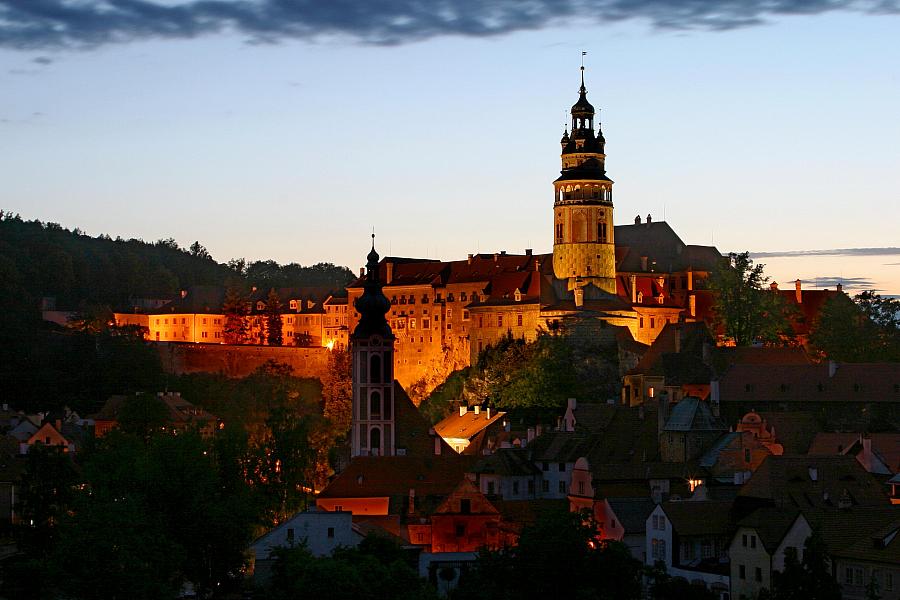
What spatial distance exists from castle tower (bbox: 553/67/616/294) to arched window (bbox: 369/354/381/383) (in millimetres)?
29816

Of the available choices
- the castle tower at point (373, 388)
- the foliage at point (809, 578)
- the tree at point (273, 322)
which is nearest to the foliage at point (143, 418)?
the castle tower at point (373, 388)

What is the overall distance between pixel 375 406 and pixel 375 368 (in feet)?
8.15

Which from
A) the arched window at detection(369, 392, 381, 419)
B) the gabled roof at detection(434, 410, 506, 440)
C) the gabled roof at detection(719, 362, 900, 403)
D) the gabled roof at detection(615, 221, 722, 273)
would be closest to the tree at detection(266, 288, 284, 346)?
the gabled roof at detection(615, 221, 722, 273)

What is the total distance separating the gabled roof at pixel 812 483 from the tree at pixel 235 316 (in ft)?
306

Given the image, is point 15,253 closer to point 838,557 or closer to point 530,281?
point 530,281

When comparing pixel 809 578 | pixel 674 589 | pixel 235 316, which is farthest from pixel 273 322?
pixel 809 578

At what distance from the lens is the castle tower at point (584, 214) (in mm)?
127938

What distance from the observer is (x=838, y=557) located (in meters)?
60.2

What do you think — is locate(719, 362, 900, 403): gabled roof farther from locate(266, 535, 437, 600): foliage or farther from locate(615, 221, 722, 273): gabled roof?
locate(615, 221, 722, 273): gabled roof

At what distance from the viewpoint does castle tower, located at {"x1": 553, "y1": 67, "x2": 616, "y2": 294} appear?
420 feet

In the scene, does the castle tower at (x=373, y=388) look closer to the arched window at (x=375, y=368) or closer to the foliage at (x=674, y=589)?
the arched window at (x=375, y=368)

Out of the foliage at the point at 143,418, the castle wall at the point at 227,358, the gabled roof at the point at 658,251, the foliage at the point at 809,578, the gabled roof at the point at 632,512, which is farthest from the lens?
the castle wall at the point at 227,358

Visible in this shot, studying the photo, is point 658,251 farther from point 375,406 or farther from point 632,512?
point 632,512

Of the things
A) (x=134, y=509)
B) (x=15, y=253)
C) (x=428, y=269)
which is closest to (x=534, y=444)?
(x=134, y=509)
